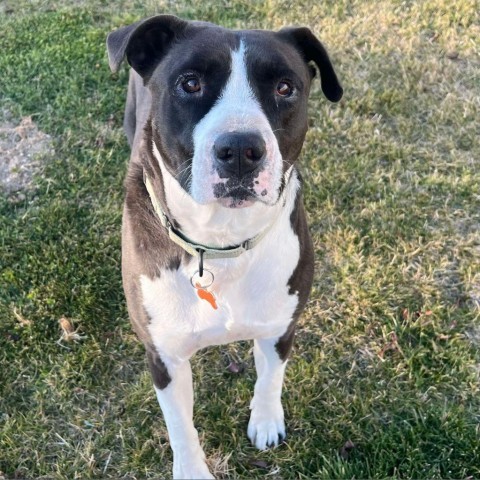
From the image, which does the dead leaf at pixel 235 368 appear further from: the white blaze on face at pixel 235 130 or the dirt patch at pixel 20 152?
the dirt patch at pixel 20 152

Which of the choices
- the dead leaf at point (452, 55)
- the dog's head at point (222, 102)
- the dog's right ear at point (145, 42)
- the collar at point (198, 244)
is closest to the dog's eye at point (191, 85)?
the dog's head at point (222, 102)

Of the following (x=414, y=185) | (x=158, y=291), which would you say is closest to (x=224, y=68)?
(x=158, y=291)

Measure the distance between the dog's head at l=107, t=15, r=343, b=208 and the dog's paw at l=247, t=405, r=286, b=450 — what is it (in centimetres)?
140

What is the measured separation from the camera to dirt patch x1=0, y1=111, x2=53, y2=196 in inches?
181

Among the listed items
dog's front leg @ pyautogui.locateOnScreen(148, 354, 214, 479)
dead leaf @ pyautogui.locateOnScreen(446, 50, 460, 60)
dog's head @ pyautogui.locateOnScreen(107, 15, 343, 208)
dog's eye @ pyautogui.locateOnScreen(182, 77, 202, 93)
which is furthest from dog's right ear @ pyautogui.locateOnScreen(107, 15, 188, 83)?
dead leaf @ pyautogui.locateOnScreen(446, 50, 460, 60)

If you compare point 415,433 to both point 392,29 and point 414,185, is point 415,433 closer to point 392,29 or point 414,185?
point 414,185

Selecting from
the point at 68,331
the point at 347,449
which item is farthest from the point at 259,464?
the point at 68,331

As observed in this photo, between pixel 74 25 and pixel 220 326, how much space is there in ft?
14.0

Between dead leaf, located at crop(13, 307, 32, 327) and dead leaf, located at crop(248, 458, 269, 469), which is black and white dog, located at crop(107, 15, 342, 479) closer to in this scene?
dead leaf, located at crop(248, 458, 269, 469)

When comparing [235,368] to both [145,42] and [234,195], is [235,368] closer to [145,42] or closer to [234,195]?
[234,195]

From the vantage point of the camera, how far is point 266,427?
322 centimetres

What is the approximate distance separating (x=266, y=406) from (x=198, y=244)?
3.76 ft

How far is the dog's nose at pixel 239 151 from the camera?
2049 mm

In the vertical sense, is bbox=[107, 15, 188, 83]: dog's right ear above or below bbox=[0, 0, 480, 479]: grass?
above
